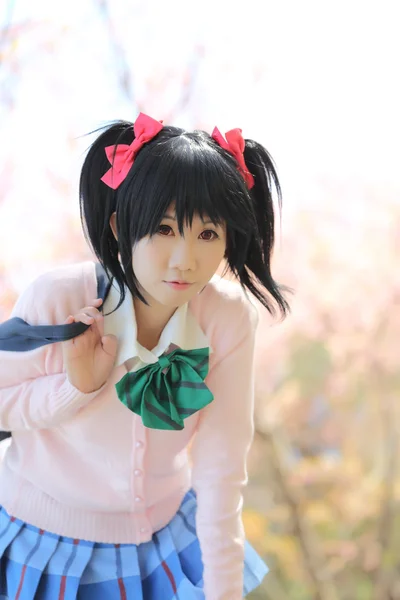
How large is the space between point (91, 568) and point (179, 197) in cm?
57

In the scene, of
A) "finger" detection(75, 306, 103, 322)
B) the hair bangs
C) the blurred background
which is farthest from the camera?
the blurred background

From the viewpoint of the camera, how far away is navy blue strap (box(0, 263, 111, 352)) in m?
0.85

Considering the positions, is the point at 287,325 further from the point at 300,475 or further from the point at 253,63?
the point at 253,63

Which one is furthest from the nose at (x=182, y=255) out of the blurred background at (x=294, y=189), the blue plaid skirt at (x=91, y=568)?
the blurred background at (x=294, y=189)

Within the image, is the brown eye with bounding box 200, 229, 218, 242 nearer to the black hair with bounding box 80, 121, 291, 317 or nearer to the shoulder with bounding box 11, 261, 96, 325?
the black hair with bounding box 80, 121, 291, 317

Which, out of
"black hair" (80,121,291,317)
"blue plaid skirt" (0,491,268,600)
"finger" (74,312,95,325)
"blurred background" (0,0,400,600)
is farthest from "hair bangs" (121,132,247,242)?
"blurred background" (0,0,400,600)

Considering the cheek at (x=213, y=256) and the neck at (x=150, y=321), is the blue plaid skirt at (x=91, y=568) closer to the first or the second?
the neck at (x=150, y=321)

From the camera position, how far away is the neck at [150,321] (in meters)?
0.93

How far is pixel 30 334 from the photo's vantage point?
0.86 m

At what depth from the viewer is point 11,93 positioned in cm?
146

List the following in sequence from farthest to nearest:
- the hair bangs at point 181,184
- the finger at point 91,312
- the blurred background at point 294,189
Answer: the blurred background at point 294,189 → the finger at point 91,312 → the hair bangs at point 181,184

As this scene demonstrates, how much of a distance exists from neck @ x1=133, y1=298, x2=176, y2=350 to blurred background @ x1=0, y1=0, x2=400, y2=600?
595mm

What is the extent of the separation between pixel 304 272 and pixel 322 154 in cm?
31

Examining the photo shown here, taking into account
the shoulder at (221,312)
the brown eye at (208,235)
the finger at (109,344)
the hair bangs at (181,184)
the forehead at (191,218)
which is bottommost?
the finger at (109,344)
